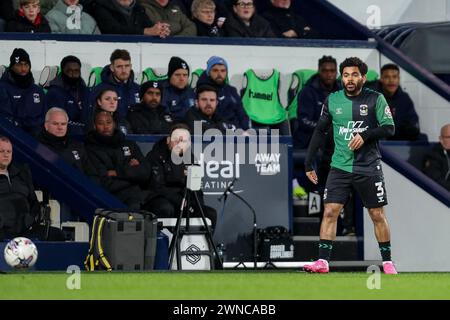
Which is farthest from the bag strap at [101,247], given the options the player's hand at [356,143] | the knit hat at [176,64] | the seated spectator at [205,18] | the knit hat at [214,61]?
the seated spectator at [205,18]

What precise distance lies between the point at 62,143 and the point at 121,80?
4.75ft

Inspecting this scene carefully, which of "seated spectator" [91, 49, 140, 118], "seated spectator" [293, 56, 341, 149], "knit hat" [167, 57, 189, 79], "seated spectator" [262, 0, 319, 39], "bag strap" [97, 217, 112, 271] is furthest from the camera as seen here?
"seated spectator" [262, 0, 319, 39]

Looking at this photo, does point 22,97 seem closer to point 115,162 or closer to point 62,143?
point 62,143

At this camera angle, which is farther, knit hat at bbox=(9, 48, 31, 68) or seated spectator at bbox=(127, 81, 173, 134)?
seated spectator at bbox=(127, 81, 173, 134)

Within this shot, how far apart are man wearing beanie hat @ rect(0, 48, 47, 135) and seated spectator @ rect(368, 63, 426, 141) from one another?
4.11 metres

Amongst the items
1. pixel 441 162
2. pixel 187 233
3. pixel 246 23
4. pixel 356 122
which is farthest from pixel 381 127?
pixel 246 23

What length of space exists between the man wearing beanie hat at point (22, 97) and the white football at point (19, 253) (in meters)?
2.63

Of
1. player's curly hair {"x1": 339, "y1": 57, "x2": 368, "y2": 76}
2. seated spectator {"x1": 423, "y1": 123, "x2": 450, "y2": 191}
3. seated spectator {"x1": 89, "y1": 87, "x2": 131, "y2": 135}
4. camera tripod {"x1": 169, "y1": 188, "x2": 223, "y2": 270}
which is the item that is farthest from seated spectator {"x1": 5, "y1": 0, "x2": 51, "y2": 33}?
player's curly hair {"x1": 339, "y1": 57, "x2": 368, "y2": 76}

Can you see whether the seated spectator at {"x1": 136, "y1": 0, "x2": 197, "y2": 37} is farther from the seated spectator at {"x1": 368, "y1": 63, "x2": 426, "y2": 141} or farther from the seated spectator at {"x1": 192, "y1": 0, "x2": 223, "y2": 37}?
the seated spectator at {"x1": 368, "y1": 63, "x2": 426, "y2": 141}

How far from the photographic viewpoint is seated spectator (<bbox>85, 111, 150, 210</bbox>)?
546 inches

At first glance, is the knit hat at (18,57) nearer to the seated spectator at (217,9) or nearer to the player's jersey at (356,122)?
the seated spectator at (217,9)

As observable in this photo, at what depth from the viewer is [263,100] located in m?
15.7

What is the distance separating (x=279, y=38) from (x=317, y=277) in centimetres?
570

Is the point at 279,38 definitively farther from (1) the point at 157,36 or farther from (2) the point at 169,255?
(2) the point at 169,255
